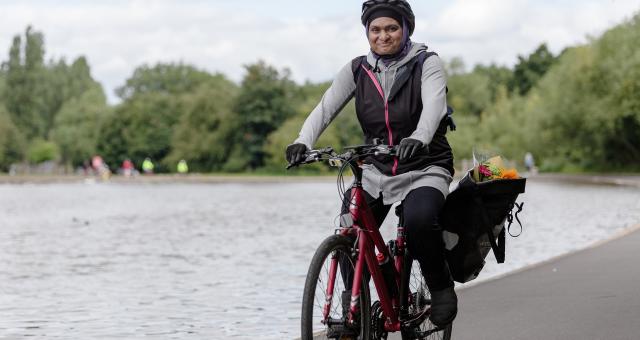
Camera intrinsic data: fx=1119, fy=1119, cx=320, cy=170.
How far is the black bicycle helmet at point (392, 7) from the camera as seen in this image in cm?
504

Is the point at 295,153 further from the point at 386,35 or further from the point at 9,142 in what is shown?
the point at 9,142

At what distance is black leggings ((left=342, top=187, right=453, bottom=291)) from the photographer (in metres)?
4.87

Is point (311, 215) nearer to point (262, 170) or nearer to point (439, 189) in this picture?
point (439, 189)

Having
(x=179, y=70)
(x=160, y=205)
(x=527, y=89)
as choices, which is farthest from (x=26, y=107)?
(x=160, y=205)

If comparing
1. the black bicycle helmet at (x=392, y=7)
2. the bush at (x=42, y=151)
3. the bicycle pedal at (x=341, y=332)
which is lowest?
the bicycle pedal at (x=341, y=332)

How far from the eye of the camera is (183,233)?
1898 centimetres

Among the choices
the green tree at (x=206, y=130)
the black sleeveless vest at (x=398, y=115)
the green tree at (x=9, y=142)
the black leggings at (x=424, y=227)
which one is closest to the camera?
the black leggings at (x=424, y=227)

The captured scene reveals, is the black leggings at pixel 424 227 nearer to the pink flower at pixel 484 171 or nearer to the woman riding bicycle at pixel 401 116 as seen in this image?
the woman riding bicycle at pixel 401 116

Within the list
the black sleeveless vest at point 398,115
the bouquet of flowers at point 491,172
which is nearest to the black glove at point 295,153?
the black sleeveless vest at point 398,115

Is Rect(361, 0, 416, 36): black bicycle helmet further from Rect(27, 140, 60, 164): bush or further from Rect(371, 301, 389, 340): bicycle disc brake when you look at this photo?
Rect(27, 140, 60, 164): bush

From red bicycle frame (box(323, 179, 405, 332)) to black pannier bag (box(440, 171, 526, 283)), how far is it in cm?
32

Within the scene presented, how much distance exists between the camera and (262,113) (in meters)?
96.4

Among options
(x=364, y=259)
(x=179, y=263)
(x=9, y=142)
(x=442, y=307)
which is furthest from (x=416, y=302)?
(x=9, y=142)

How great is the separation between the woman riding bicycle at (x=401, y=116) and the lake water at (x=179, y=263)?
2613 millimetres
